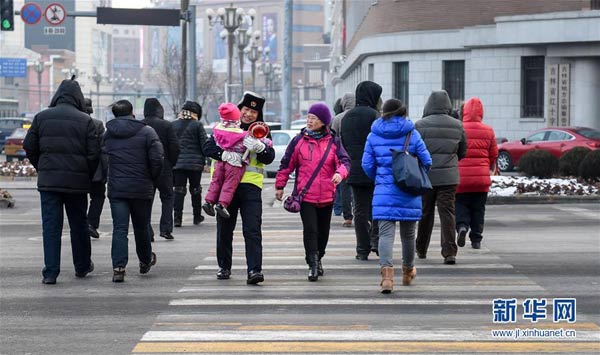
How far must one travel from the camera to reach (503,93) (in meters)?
45.6

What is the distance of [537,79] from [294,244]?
101ft

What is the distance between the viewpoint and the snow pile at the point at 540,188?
24.0m

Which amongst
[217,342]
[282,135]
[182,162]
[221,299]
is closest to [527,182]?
[182,162]

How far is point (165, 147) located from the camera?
16.7 metres

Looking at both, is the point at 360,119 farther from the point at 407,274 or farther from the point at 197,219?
the point at 197,219

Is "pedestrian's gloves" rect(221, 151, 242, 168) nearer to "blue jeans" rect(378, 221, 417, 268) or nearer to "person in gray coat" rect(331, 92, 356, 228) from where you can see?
"blue jeans" rect(378, 221, 417, 268)

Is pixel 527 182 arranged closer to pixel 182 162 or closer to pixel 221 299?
pixel 182 162

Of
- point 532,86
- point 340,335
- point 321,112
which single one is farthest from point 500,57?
point 340,335

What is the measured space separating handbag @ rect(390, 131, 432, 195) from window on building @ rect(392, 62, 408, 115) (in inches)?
1569

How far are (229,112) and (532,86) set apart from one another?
3446 centimetres

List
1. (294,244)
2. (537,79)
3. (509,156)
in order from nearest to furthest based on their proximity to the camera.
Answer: (294,244), (509,156), (537,79)

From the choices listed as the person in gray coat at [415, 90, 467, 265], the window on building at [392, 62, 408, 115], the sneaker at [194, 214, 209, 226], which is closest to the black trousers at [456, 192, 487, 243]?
the person in gray coat at [415, 90, 467, 265]

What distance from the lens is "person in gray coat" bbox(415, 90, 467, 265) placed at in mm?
13648

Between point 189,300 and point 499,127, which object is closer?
point 189,300
